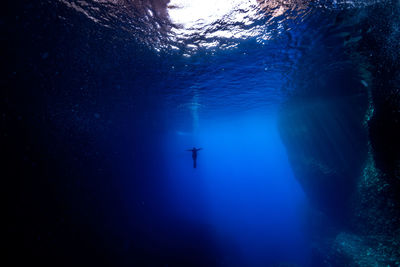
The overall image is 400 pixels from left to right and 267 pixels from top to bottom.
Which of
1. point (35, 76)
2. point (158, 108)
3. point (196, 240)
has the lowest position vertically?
point (196, 240)

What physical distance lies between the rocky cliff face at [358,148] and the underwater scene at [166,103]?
94mm

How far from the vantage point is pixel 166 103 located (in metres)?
18.6

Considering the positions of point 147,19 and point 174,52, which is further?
point 174,52

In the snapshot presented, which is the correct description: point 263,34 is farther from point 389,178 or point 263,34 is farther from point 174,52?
point 389,178

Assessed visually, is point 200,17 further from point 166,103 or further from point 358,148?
point 358,148

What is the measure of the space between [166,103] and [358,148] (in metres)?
18.2

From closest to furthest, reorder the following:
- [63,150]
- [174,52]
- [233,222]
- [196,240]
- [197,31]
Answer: [197,31]
[174,52]
[63,150]
[196,240]
[233,222]

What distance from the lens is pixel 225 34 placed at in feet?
25.5

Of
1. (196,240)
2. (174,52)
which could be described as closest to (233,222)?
(196,240)

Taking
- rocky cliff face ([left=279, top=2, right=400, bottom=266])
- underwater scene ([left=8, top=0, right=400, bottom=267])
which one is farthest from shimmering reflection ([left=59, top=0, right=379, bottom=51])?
rocky cliff face ([left=279, top=2, right=400, bottom=266])

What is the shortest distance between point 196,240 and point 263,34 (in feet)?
66.9

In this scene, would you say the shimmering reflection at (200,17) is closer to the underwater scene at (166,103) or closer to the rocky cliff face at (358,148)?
the underwater scene at (166,103)

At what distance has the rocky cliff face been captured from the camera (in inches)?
317

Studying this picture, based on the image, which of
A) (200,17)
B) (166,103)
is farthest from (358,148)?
(166,103)
